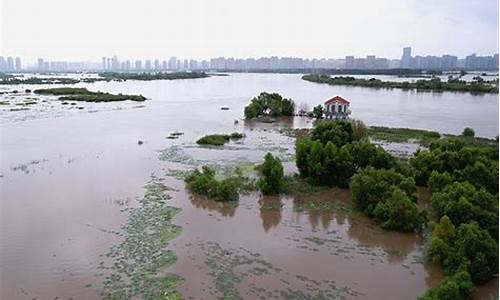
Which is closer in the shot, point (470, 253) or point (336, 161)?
point (470, 253)

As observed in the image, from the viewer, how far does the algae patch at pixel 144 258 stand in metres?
9.03

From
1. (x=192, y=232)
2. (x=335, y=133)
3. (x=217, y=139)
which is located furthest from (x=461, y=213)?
(x=217, y=139)

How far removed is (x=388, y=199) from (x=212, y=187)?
17.2 ft

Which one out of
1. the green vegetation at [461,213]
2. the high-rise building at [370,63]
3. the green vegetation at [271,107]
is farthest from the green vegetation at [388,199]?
the high-rise building at [370,63]

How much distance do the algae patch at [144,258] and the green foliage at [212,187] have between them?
1343mm

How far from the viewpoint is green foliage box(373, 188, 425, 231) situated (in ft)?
39.2

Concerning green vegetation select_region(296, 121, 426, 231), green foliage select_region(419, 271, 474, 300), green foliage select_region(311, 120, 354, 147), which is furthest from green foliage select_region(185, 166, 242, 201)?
green foliage select_region(419, 271, 474, 300)

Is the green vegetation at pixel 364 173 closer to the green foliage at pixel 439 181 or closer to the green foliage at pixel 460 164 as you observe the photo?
the green foliage at pixel 460 164

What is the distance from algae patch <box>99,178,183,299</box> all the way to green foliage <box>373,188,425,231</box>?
5385mm

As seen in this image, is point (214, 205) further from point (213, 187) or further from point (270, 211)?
point (270, 211)

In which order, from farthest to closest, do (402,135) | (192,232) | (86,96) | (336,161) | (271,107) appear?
(86,96) → (271,107) → (402,135) → (336,161) → (192,232)

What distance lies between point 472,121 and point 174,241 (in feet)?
86.0

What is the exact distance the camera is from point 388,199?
41.4 ft

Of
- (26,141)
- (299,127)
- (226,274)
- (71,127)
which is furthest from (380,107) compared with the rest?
(226,274)
